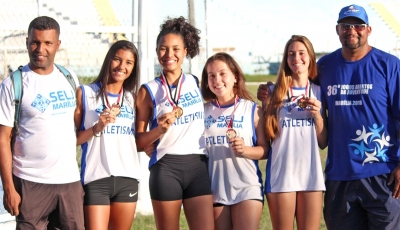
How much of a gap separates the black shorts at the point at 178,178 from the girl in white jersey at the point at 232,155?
0.15m

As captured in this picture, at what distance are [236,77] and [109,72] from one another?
3.52ft

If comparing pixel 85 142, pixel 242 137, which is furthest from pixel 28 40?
pixel 242 137

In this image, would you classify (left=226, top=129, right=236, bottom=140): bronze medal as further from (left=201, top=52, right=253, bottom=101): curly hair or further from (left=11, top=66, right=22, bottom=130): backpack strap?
Answer: (left=11, top=66, right=22, bottom=130): backpack strap

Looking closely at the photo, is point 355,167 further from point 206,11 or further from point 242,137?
point 206,11

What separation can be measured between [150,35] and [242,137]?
2850 mm

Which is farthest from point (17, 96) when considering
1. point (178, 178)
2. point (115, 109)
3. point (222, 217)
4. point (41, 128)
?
point (222, 217)

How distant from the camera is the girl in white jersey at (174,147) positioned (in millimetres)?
5062

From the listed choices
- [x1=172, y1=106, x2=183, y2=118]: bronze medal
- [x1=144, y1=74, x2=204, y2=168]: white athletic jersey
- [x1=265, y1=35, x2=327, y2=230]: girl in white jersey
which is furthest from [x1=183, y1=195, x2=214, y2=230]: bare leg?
[x1=172, y1=106, x2=183, y2=118]: bronze medal

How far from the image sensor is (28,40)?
467 cm

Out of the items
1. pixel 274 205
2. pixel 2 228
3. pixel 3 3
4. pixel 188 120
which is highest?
pixel 3 3

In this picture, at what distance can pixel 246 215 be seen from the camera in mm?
5098

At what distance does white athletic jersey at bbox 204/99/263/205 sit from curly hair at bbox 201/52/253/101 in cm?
16

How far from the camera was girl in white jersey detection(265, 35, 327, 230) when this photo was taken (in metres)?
5.11

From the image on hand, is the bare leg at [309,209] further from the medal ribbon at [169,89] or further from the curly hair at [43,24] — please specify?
the curly hair at [43,24]
